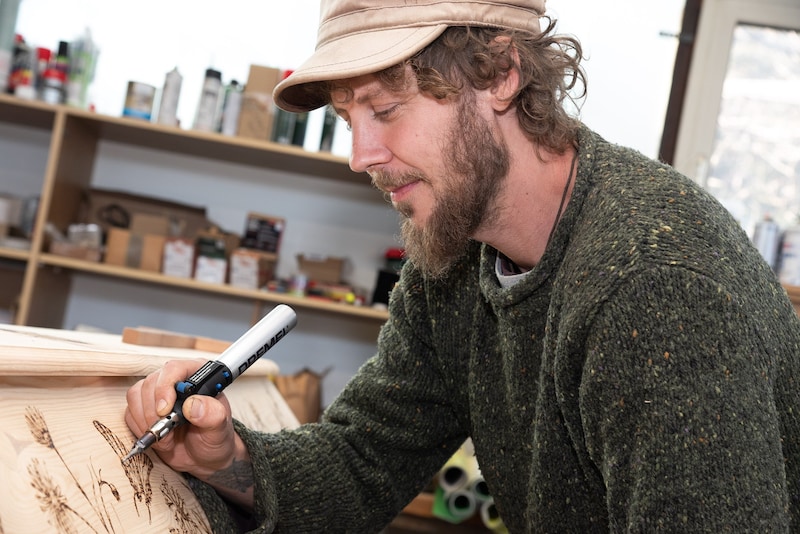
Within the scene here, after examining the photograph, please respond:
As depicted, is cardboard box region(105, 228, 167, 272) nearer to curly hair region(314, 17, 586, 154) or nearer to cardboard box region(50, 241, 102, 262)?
cardboard box region(50, 241, 102, 262)

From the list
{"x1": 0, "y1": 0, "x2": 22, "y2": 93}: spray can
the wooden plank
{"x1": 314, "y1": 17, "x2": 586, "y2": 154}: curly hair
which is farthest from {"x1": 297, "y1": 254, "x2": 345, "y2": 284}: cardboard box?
{"x1": 314, "y1": 17, "x2": 586, "y2": 154}: curly hair

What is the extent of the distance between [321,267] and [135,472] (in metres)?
2.01

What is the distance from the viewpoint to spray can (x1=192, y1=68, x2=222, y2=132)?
269cm

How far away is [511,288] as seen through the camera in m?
0.97

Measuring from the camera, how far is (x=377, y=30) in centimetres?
99

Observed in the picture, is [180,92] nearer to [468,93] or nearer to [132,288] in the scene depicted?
[132,288]

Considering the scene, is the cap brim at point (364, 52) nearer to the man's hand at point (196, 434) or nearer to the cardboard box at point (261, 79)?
the man's hand at point (196, 434)

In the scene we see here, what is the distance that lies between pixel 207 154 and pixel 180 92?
222mm

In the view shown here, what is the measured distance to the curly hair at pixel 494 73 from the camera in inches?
40.8

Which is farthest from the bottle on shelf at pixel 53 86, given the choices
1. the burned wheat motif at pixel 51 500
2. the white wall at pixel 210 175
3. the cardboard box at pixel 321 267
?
the burned wheat motif at pixel 51 500

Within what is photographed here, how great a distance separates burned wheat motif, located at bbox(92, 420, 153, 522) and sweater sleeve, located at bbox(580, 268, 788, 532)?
404mm

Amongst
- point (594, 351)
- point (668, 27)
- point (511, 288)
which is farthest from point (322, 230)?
point (594, 351)

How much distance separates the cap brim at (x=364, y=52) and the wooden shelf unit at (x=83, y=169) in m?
1.61

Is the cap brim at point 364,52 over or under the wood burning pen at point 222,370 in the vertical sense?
over
